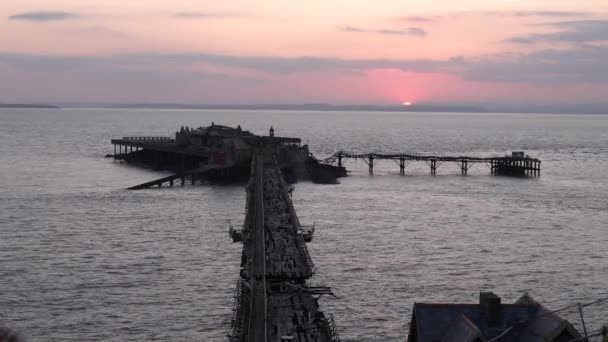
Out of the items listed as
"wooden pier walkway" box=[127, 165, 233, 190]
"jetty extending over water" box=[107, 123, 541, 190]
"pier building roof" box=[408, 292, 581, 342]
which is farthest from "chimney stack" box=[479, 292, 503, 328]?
"wooden pier walkway" box=[127, 165, 233, 190]

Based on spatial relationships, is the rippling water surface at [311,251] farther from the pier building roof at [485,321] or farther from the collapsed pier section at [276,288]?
the pier building roof at [485,321]

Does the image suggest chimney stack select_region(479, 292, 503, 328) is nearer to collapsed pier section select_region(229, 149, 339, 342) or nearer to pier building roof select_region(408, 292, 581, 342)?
pier building roof select_region(408, 292, 581, 342)

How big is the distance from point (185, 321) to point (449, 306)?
52.6ft

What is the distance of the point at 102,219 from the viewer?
63.4m

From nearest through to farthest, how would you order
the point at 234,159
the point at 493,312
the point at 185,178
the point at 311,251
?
the point at 493,312
the point at 311,251
the point at 185,178
the point at 234,159

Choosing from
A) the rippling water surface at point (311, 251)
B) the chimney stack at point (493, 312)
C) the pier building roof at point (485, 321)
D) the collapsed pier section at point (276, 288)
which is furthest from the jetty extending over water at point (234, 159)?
the chimney stack at point (493, 312)

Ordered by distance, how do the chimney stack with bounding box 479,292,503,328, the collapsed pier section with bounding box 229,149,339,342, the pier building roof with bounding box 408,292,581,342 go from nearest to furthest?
the pier building roof with bounding box 408,292,581,342, the chimney stack with bounding box 479,292,503,328, the collapsed pier section with bounding box 229,149,339,342

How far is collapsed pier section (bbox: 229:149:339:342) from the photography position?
2720 cm

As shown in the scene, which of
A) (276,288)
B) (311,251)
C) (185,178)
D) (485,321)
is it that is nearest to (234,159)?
(185,178)

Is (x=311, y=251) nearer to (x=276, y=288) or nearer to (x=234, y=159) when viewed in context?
(x=276, y=288)

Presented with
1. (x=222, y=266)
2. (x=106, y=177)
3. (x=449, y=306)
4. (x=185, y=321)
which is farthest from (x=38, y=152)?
(x=449, y=306)

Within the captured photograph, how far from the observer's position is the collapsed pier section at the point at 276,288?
2720cm

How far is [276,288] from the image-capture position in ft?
110

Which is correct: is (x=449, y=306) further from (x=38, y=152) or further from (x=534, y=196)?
(x=38, y=152)
